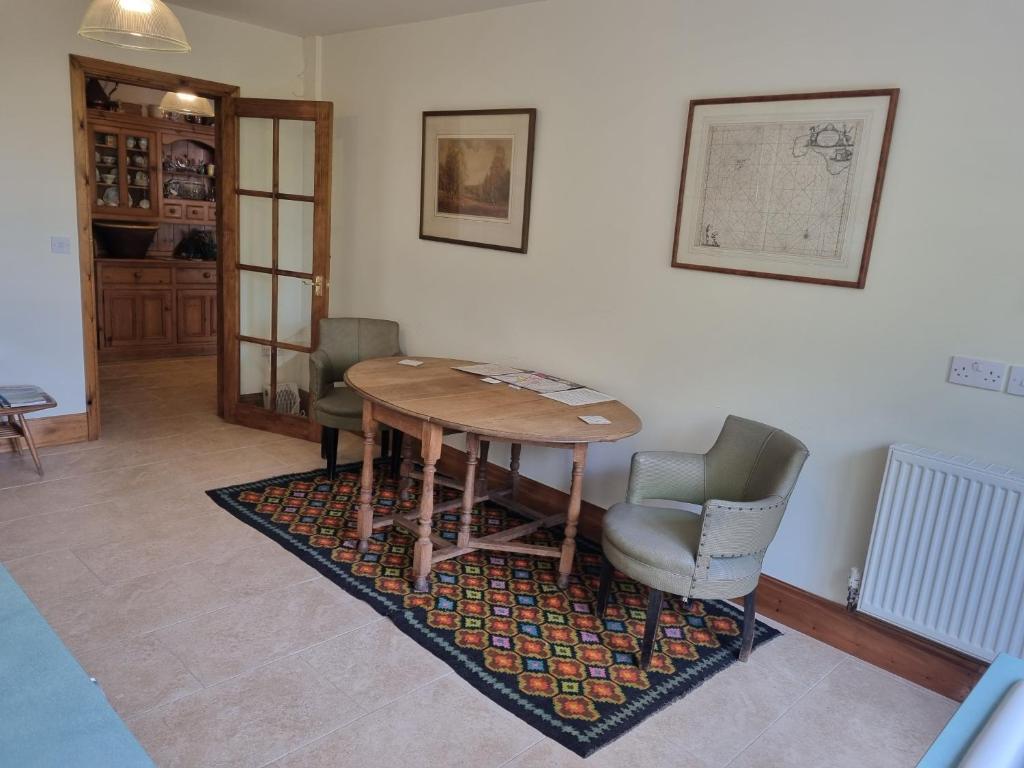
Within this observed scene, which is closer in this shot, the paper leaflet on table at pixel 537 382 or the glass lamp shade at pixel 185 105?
A: the paper leaflet on table at pixel 537 382

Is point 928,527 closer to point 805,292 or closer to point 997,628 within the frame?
point 997,628

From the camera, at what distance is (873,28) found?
249 centimetres

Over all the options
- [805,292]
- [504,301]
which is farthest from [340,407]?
[805,292]

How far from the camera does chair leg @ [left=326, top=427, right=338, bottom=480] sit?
3996 millimetres

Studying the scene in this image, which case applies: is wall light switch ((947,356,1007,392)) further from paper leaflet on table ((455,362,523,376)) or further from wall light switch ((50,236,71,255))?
wall light switch ((50,236,71,255))

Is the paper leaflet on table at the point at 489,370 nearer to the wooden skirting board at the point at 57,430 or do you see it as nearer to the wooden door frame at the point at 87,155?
the wooden door frame at the point at 87,155

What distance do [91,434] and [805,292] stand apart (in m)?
3.98

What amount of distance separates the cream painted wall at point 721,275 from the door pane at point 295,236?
1.77ft

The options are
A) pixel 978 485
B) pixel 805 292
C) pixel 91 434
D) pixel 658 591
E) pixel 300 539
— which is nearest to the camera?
pixel 978 485

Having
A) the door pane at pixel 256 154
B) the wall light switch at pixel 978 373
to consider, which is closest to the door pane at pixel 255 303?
the door pane at pixel 256 154

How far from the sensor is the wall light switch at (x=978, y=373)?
233cm

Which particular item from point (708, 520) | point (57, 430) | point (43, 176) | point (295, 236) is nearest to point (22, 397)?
point (57, 430)

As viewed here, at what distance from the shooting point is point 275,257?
183 inches

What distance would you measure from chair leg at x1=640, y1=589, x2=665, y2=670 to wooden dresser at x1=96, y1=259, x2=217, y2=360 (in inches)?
Answer: 213
